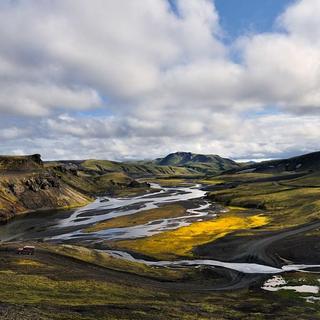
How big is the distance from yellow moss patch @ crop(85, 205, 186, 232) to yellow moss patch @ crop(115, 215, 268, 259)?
1977 centimetres

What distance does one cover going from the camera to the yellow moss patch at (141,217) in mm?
132550

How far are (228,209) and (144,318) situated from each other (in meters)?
135

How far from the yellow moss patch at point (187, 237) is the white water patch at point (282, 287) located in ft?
83.7

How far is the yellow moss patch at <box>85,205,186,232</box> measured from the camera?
132550 mm

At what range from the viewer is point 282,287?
2406 inches

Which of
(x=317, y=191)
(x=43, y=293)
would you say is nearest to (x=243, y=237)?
(x=43, y=293)

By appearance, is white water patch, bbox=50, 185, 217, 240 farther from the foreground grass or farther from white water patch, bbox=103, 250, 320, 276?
the foreground grass

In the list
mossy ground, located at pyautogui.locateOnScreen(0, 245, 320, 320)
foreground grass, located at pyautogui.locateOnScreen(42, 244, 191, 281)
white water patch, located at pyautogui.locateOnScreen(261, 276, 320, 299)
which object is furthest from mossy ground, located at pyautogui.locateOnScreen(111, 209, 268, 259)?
white water patch, located at pyautogui.locateOnScreen(261, 276, 320, 299)

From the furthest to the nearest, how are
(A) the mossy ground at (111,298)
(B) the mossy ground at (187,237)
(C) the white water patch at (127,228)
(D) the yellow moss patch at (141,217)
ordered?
(D) the yellow moss patch at (141,217)
(C) the white water patch at (127,228)
(B) the mossy ground at (187,237)
(A) the mossy ground at (111,298)

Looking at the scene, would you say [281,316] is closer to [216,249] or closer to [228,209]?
[216,249]

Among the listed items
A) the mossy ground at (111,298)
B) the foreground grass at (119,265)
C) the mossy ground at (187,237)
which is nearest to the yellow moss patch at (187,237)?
the mossy ground at (187,237)

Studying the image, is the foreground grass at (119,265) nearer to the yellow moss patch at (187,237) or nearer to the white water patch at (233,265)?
the white water patch at (233,265)

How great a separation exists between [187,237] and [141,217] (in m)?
43.6

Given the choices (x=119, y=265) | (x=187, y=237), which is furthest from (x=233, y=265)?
(x=187, y=237)
